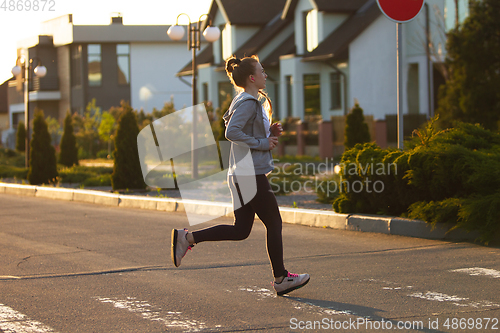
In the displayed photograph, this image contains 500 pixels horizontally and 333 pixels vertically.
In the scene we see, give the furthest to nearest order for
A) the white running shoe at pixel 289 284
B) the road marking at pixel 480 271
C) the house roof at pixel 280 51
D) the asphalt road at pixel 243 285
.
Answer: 1. the house roof at pixel 280 51
2. the road marking at pixel 480 271
3. the white running shoe at pixel 289 284
4. the asphalt road at pixel 243 285

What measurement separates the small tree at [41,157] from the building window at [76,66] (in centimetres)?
3234

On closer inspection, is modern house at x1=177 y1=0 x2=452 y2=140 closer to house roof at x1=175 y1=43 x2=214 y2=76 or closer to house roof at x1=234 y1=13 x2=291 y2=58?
house roof at x1=234 y1=13 x2=291 y2=58

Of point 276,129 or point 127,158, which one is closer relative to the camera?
point 276,129

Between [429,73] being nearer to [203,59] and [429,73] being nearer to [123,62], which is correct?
[203,59]

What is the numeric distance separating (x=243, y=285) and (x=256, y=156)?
4.20 feet

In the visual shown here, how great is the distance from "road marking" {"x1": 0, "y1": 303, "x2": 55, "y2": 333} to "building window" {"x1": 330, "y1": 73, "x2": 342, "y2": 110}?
26.7 meters

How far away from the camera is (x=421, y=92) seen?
27.9m

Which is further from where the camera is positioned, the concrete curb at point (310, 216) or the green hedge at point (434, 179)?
the concrete curb at point (310, 216)

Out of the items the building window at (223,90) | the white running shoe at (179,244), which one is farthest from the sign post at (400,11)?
the building window at (223,90)

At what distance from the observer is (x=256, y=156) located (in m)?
5.48

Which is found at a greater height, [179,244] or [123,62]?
[123,62]

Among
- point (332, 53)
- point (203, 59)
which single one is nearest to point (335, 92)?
point (332, 53)

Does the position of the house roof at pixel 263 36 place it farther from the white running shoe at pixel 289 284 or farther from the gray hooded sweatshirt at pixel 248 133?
the white running shoe at pixel 289 284

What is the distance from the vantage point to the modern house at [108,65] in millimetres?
50906
